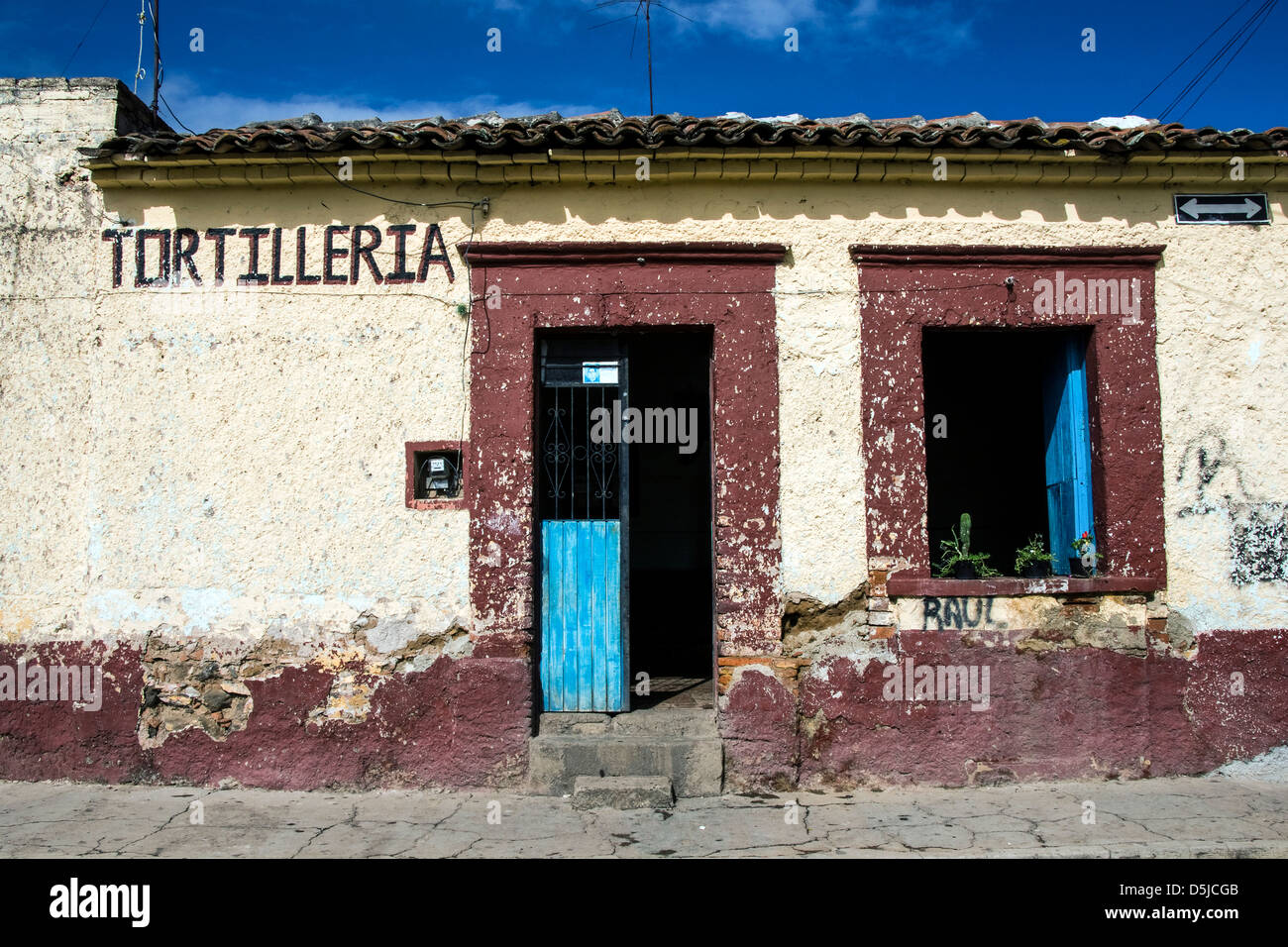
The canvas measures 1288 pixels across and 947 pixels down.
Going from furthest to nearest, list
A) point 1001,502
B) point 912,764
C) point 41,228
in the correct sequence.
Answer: point 1001,502 < point 41,228 < point 912,764

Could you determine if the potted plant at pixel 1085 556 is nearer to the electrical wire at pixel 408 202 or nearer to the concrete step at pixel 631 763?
the concrete step at pixel 631 763

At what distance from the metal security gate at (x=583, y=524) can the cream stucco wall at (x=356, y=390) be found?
2.12 ft

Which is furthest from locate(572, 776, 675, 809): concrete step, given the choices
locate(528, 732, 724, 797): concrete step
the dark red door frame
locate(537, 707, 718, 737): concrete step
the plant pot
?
the plant pot

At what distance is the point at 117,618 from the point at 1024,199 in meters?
6.93

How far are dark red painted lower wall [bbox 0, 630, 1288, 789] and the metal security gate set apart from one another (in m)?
0.43

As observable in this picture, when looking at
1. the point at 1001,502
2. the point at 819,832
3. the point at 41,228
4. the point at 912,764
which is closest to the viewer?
the point at 819,832

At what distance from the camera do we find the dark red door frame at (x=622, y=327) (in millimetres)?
5918

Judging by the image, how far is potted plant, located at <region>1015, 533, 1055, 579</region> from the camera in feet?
20.6

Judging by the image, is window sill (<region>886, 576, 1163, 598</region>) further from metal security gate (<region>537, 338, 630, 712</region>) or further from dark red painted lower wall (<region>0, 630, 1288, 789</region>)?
metal security gate (<region>537, 338, 630, 712</region>)

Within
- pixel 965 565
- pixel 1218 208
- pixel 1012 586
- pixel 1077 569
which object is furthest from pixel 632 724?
pixel 1218 208

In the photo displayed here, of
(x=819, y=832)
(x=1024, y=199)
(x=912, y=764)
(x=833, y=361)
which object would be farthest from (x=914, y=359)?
(x=819, y=832)

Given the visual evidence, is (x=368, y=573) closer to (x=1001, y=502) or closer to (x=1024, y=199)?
(x=1024, y=199)

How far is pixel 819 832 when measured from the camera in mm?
5090

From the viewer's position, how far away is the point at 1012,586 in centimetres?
590
